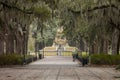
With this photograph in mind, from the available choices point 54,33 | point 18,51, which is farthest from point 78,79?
point 54,33

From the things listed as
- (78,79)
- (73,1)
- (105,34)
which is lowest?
(78,79)

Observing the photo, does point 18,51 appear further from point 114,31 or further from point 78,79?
point 78,79

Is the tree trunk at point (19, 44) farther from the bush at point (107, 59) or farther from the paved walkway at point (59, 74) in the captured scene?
the paved walkway at point (59, 74)

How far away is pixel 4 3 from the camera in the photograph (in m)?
23.7

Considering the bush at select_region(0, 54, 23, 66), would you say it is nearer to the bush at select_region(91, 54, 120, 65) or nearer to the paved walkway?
the bush at select_region(91, 54, 120, 65)

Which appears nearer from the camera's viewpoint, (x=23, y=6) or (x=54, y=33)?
(x=23, y=6)

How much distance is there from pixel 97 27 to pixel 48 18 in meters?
9.71

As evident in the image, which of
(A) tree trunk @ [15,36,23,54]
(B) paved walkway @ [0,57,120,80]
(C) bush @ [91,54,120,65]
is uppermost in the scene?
(A) tree trunk @ [15,36,23,54]

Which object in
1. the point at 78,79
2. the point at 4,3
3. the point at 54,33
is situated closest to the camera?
the point at 78,79

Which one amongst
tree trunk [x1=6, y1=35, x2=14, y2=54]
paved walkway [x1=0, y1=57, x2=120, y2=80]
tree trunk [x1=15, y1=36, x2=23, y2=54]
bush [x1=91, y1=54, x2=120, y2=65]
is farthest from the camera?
tree trunk [x1=15, y1=36, x2=23, y2=54]

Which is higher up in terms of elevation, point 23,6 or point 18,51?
point 23,6

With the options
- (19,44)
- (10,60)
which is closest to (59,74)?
(10,60)

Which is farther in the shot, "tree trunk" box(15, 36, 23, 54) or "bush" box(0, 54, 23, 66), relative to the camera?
"tree trunk" box(15, 36, 23, 54)

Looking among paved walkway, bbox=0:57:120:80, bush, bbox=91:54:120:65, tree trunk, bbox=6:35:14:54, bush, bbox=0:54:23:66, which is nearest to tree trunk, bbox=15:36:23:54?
tree trunk, bbox=6:35:14:54
